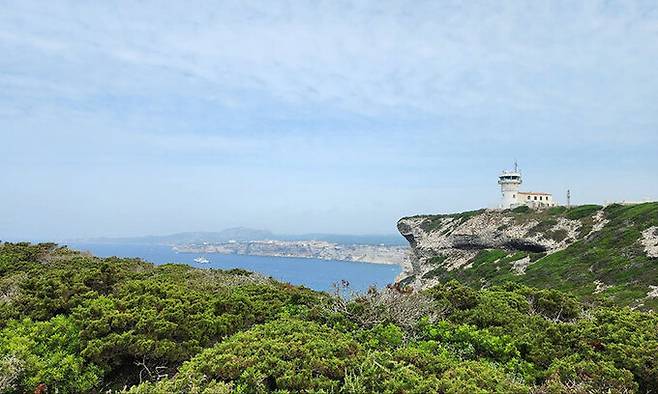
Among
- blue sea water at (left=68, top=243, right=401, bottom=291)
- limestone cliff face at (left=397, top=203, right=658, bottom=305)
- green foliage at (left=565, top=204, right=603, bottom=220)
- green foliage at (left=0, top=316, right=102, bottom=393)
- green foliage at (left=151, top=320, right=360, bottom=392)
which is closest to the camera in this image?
green foliage at (left=151, top=320, right=360, bottom=392)

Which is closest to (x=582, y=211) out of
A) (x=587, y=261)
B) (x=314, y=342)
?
(x=587, y=261)

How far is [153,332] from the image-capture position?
7.56 metres

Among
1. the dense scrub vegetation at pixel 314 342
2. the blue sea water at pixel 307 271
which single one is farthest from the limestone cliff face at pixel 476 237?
the dense scrub vegetation at pixel 314 342

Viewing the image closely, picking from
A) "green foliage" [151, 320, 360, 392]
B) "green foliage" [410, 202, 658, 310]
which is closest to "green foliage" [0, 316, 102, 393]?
"green foliage" [151, 320, 360, 392]

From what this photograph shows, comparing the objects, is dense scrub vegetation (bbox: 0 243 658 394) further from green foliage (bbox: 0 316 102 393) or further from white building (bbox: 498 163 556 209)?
white building (bbox: 498 163 556 209)

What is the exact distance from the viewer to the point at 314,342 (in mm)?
6266

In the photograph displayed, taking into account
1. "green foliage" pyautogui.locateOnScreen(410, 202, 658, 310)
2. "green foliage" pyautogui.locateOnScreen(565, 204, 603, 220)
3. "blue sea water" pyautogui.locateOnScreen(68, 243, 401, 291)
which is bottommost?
"blue sea water" pyautogui.locateOnScreen(68, 243, 401, 291)

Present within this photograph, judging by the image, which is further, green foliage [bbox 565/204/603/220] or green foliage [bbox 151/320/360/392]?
green foliage [bbox 565/204/603/220]

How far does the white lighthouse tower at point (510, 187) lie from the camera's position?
2203 inches

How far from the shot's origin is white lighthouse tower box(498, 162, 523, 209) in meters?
56.0

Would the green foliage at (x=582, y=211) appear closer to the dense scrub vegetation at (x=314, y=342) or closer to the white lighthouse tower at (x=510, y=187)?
the white lighthouse tower at (x=510, y=187)

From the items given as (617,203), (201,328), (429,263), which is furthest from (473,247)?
(201,328)

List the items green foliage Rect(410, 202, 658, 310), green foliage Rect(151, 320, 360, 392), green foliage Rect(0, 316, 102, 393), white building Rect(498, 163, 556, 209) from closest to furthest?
green foliage Rect(151, 320, 360, 392), green foliage Rect(0, 316, 102, 393), green foliage Rect(410, 202, 658, 310), white building Rect(498, 163, 556, 209)

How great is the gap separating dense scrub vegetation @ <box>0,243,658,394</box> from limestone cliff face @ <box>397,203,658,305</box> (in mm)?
17590
